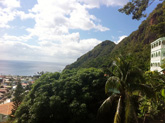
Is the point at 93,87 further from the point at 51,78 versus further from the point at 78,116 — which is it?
the point at 51,78

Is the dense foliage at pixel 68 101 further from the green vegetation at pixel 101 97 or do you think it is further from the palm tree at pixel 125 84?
the palm tree at pixel 125 84

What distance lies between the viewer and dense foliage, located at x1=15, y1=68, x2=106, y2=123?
873 centimetres

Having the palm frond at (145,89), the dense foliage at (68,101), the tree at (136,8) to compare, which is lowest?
the dense foliage at (68,101)

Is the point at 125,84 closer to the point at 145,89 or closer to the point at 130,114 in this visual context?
the point at 145,89

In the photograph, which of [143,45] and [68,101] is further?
[143,45]

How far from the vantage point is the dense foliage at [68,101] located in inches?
344

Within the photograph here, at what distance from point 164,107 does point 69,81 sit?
22.3 ft

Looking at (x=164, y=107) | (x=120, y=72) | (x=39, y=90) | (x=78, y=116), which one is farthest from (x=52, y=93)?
(x=164, y=107)

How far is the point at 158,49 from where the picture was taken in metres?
15.4

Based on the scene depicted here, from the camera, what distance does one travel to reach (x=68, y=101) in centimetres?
937

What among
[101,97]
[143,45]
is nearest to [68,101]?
[101,97]

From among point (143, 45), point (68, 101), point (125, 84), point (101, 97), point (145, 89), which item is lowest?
point (68, 101)

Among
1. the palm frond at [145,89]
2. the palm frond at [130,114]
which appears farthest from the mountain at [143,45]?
the palm frond at [130,114]

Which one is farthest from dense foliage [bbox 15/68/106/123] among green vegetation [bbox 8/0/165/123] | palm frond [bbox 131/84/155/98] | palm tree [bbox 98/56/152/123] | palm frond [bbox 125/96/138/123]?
palm frond [bbox 131/84/155/98]
